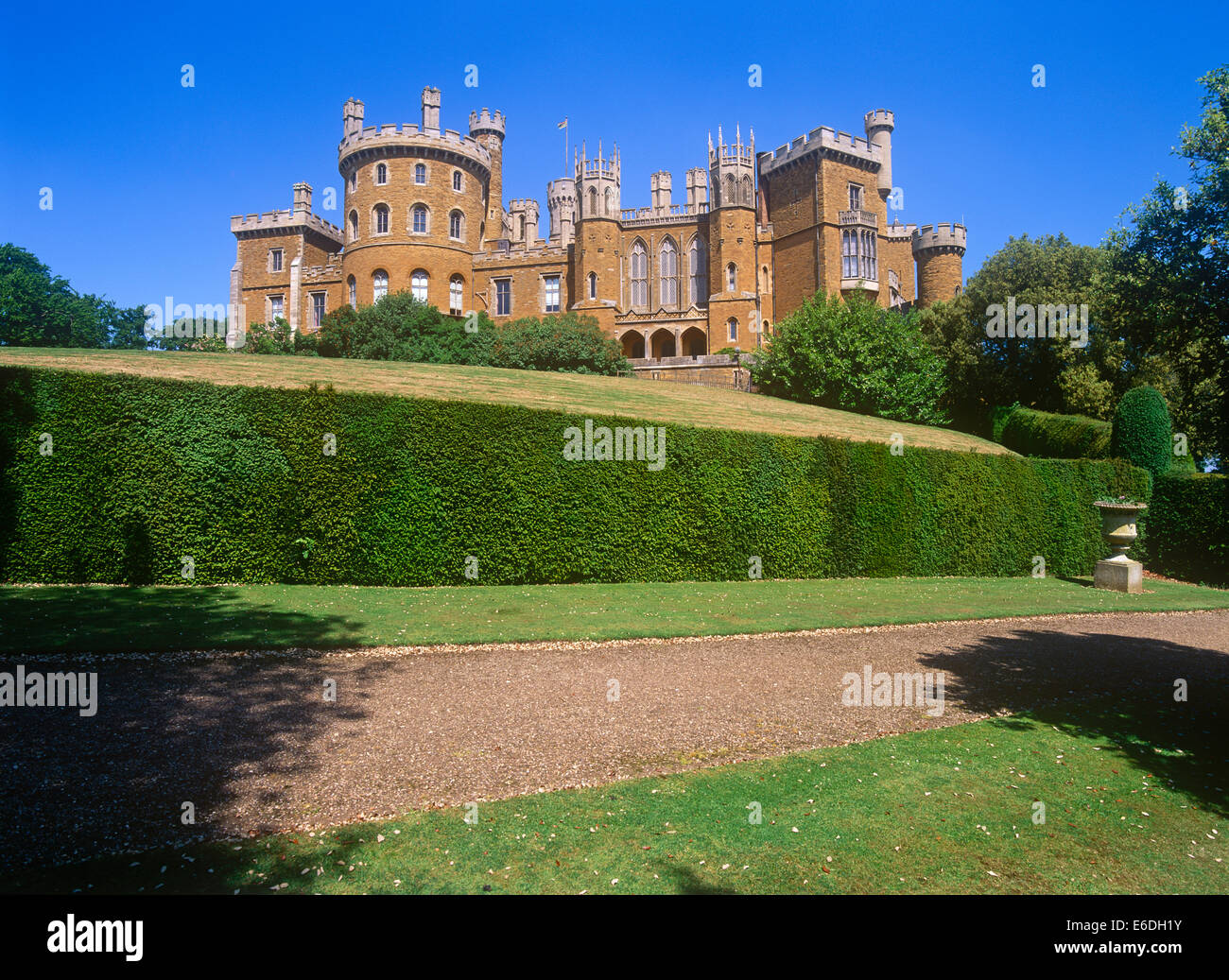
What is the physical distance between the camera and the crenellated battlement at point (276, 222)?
53.9m

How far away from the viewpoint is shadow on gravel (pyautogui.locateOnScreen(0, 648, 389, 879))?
4.35m

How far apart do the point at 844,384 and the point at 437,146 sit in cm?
3210

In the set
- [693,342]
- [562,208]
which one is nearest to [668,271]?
[693,342]

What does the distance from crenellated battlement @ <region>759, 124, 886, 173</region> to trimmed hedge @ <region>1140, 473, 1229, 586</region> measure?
119ft

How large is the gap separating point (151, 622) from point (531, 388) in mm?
20060

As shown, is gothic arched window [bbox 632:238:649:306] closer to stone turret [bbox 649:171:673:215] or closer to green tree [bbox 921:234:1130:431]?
stone turret [bbox 649:171:673:215]

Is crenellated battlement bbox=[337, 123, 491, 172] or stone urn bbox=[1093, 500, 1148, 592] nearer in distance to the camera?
stone urn bbox=[1093, 500, 1148, 592]

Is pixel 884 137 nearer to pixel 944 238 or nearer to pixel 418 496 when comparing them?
pixel 944 238

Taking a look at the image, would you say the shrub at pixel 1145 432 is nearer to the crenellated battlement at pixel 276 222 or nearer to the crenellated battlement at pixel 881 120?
the crenellated battlement at pixel 881 120

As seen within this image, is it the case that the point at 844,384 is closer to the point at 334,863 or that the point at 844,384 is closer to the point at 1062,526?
the point at 1062,526

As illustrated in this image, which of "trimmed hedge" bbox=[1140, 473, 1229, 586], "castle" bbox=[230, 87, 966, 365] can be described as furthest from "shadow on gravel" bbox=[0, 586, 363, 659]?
"castle" bbox=[230, 87, 966, 365]

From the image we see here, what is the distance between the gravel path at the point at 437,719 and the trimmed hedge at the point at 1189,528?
48.1 feet

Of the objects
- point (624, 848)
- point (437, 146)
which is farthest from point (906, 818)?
point (437, 146)

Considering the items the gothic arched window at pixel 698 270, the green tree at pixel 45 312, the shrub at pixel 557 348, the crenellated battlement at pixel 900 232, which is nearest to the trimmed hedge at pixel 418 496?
the shrub at pixel 557 348
